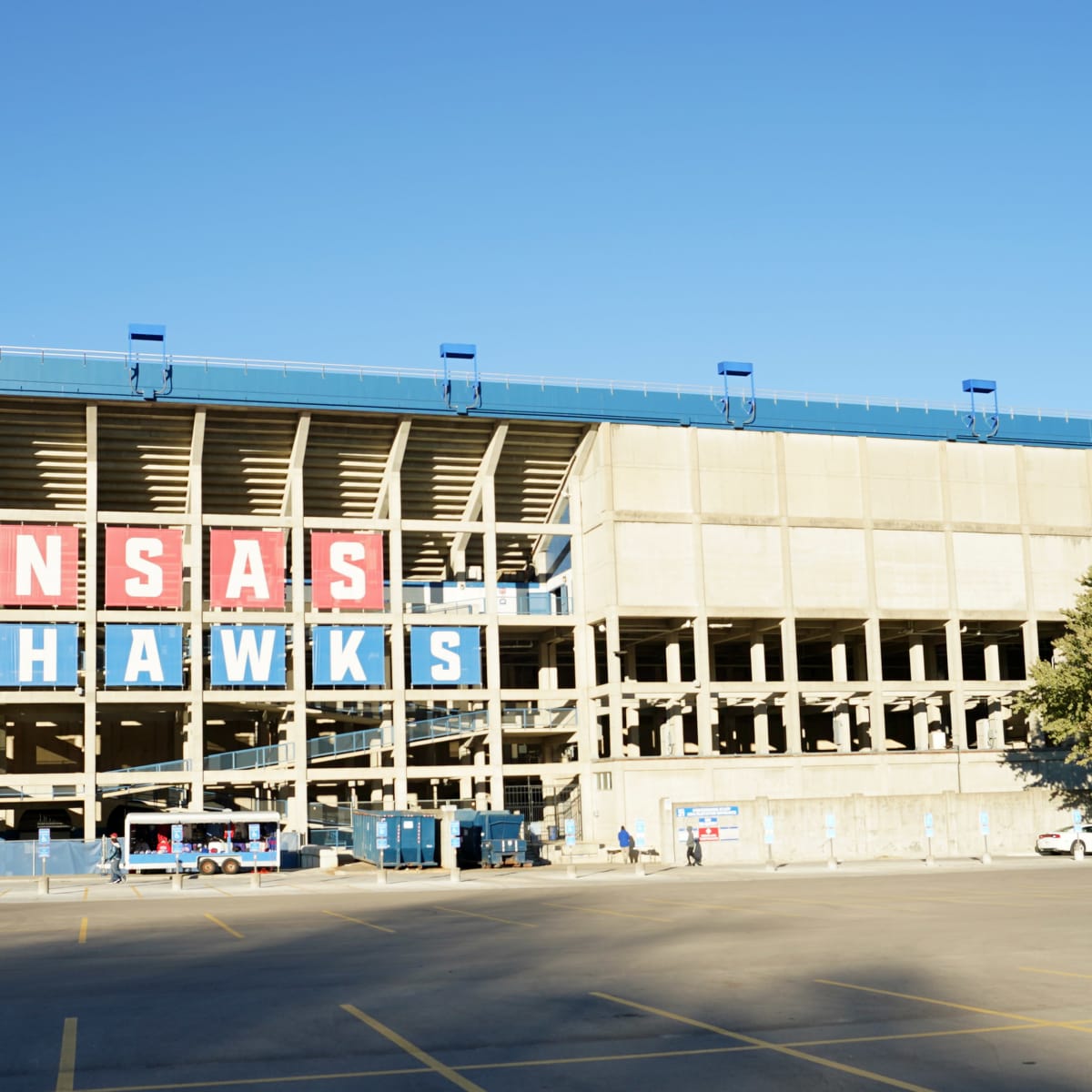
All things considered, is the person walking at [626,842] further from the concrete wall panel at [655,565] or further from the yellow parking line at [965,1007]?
the yellow parking line at [965,1007]

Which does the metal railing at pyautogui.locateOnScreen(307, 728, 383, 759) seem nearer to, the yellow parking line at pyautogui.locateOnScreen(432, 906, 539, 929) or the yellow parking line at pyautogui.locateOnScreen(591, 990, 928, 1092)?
the yellow parking line at pyautogui.locateOnScreen(432, 906, 539, 929)

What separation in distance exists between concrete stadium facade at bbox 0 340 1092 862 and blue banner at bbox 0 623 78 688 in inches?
5.5

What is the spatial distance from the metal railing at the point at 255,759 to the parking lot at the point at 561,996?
28125 mm

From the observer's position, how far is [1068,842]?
56.8 meters

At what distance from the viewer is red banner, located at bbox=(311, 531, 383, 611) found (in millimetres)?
64625

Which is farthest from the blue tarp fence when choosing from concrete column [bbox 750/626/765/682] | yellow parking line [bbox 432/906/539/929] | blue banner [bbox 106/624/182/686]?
concrete column [bbox 750/626/765/682]

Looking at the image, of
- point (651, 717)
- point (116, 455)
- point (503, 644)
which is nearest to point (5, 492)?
point (116, 455)

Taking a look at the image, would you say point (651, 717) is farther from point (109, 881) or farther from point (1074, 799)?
point (109, 881)

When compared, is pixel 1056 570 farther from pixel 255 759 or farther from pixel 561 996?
pixel 561 996

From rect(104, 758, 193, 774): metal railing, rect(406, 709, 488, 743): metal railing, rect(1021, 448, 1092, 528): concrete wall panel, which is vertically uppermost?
rect(1021, 448, 1092, 528): concrete wall panel

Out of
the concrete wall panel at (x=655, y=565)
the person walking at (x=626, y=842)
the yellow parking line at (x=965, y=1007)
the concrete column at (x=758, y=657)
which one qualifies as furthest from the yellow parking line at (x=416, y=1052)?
the concrete column at (x=758, y=657)

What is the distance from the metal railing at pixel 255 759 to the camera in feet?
208

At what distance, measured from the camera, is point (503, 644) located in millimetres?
74875

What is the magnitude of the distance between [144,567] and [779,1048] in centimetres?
5257
